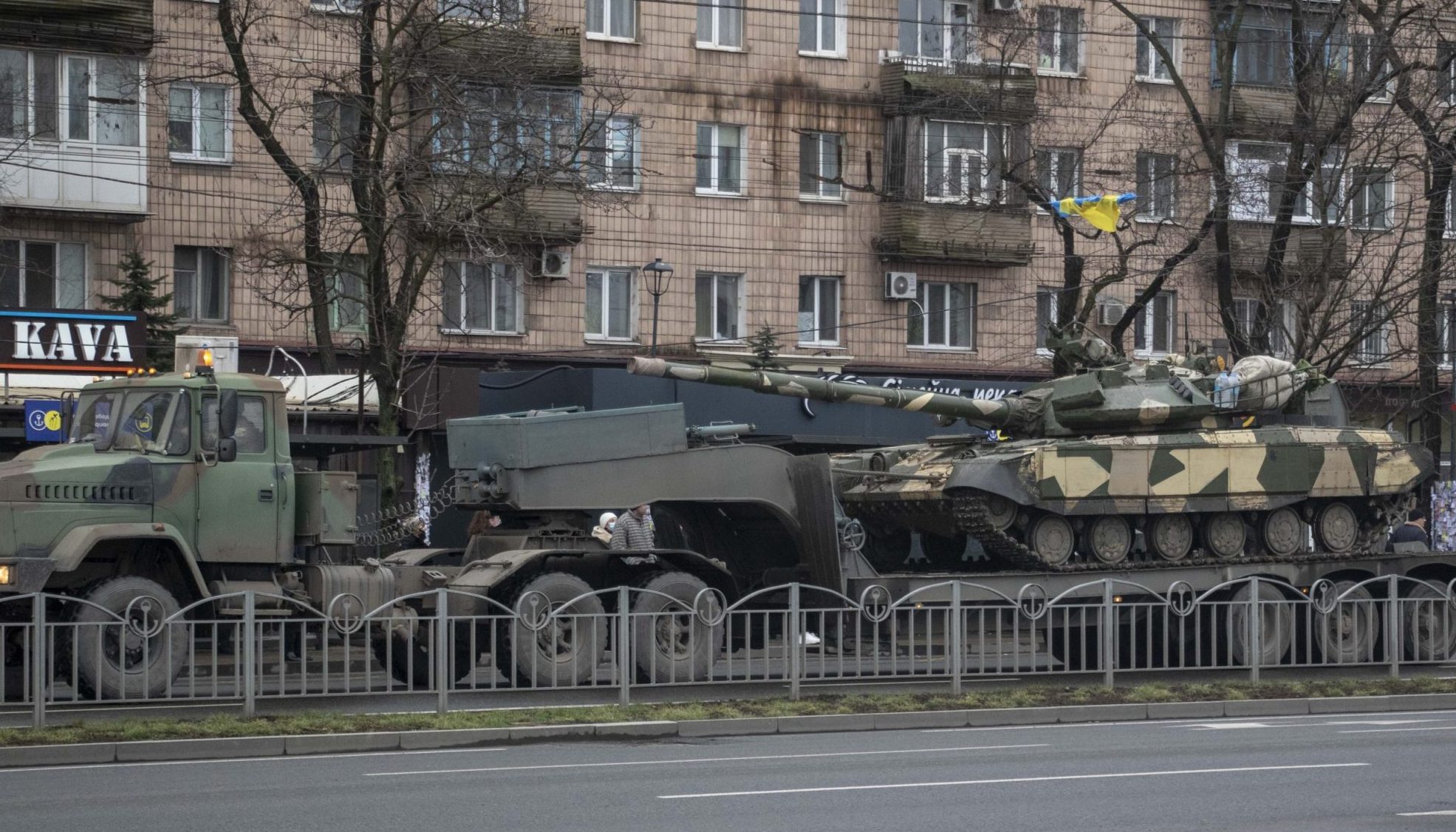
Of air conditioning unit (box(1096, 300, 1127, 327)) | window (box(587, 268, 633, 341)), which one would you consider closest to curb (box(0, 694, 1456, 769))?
window (box(587, 268, 633, 341))

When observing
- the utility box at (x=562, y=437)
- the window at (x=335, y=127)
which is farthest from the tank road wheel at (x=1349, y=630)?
the window at (x=335, y=127)

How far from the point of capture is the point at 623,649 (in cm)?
1544

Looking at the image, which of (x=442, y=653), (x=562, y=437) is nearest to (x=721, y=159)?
(x=562, y=437)

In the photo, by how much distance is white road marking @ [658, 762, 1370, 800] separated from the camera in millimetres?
10852

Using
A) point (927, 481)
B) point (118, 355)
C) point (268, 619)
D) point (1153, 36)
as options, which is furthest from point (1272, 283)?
point (268, 619)

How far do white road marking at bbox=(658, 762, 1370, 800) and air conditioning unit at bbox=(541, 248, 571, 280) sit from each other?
20830 millimetres

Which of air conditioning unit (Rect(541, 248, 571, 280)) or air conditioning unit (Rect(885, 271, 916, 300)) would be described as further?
air conditioning unit (Rect(885, 271, 916, 300))

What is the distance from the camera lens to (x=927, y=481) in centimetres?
2048

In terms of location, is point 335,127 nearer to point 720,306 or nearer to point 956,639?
point 956,639

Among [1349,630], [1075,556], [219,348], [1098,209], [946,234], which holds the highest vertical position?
[946,234]

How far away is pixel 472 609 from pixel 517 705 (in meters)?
0.99

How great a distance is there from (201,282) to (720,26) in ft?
31.5

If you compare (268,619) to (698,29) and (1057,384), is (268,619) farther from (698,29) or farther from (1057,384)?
(698,29)

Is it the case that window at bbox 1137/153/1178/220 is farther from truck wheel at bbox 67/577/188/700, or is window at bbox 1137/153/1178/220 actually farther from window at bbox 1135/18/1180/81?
truck wheel at bbox 67/577/188/700
